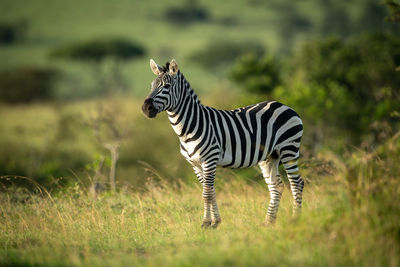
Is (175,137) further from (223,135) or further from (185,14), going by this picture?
(185,14)

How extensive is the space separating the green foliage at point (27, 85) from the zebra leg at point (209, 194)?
146 ft

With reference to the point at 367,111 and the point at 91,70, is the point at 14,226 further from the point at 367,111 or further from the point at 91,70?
the point at 91,70

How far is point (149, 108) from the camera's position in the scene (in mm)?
7352

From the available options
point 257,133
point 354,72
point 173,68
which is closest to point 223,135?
point 257,133

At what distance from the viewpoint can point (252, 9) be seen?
106 meters

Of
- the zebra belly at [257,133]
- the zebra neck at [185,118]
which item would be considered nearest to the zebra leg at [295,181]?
the zebra belly at [257,133]

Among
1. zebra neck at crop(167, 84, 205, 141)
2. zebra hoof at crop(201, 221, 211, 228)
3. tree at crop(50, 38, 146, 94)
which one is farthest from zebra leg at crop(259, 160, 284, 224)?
tree at crop(50, 38, 146, 94)

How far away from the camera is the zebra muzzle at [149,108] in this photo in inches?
288

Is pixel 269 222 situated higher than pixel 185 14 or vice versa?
pixel 185 14

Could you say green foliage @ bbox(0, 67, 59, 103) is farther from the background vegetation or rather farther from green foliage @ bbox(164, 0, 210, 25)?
green foliage @ bbox(164, 0, 210, 25)

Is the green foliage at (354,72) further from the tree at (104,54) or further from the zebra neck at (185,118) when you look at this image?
the tree at (104,54)

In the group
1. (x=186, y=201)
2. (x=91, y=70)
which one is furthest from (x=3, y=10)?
(x=186, y=201)

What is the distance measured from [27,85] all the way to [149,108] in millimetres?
46304

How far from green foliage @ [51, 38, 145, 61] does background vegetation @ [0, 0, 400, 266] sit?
0.18 meters
